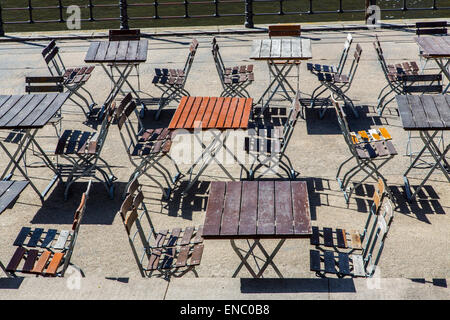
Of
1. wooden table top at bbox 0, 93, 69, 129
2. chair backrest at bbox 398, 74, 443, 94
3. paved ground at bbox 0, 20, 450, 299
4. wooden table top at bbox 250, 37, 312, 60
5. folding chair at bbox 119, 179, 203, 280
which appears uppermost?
wooden table top at bbox 250, 37, 312, 60

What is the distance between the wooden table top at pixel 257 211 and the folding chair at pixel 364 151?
165cm

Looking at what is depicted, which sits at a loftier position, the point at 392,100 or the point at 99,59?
the point at 99,59

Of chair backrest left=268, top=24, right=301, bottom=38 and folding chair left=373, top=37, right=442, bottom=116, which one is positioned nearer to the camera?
folding chair left=373, top=37, right=442, bottom=116

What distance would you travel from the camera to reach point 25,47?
15641mm

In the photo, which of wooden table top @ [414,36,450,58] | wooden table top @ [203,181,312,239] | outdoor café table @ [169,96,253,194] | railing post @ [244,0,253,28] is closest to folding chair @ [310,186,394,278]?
wooden table top @ [203,181,312,239]

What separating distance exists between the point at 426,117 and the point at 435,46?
343cm

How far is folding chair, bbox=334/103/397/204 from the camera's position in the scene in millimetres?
8320

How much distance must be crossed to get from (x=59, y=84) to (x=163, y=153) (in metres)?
2.86

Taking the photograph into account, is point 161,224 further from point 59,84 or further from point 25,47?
point 25,47

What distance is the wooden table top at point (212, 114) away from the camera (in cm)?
854

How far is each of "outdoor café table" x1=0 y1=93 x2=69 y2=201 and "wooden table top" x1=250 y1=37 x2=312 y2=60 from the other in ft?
10.5

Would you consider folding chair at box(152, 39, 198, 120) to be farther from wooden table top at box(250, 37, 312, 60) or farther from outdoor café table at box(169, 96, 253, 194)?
outdoor café table at box(169, 96, 253, 194)
